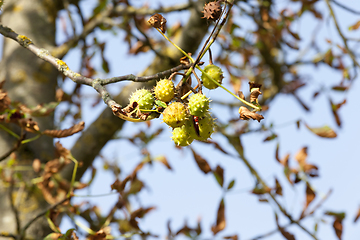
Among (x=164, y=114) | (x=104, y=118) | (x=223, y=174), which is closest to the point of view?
(x=164, y=114)

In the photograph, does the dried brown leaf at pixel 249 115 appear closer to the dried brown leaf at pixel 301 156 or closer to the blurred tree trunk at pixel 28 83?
the dried brown leaf at pixel 301 156

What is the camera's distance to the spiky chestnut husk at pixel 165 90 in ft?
2.98

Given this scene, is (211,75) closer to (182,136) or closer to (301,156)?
(182,136)

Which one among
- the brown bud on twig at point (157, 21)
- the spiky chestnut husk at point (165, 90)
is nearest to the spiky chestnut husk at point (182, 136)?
the spiky chestnut husk at point (165, 90)

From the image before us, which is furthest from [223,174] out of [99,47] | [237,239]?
[99,47]

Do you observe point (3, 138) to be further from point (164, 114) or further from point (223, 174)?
point (164, 114)

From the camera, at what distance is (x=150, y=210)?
1890 millimetres

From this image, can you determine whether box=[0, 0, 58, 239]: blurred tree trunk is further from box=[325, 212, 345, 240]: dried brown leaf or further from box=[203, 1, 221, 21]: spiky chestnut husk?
box=[325, 212, 345, 240]: dried brown leaf

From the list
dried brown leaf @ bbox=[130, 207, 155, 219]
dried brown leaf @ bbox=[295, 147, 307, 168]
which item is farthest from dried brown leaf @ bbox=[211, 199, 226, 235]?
dried brown leaf @ bbox=[295, 147, 307, 168]

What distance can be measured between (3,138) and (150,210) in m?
1.04

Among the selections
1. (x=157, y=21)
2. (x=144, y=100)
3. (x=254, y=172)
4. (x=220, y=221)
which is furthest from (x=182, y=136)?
(x=254, y=172)

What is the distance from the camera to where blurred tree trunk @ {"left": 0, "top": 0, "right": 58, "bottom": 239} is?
192 cm

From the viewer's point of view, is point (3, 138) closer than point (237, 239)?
No

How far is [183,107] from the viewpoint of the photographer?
2.96 feet
